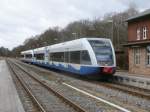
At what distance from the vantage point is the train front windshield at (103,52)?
26.2 metres

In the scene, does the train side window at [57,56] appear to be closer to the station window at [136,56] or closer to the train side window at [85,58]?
the train side window at [85,58]

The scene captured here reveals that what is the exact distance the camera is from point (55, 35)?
462ft

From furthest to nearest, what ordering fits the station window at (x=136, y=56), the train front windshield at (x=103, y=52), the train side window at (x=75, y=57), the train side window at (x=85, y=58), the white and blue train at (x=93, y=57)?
the station window at (x=136, y=56) < the train side window at (x=75, y=57) < the train side window at (x=85, y=58) < the train front windshield at (x=103, y=52) < the white and blue train at (x=93, y=57)

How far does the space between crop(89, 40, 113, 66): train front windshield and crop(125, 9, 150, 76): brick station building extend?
12.0 metres

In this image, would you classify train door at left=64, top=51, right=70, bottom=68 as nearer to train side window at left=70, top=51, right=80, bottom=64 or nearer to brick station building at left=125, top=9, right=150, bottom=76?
train side window at left=70, top=51, right=80, bottom=64

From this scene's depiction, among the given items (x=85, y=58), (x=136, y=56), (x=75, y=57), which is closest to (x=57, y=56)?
(x=75, y=57)

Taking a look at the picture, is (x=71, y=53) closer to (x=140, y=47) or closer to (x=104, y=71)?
(x=104, y=71)

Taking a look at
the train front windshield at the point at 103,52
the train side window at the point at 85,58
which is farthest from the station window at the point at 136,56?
the train side window at the point at 85,58

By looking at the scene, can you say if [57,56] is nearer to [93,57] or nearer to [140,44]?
[140,44]

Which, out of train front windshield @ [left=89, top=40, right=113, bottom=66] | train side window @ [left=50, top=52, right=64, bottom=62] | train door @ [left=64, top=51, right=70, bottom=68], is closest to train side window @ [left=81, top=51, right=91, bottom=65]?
train front windshield @ [left=89, top=40, right=113, bottom=66]

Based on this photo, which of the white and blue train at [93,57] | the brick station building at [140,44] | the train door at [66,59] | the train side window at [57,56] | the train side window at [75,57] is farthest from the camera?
the brick station building at [140,44]

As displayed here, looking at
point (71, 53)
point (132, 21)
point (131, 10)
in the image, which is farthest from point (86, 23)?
point (71, 53)

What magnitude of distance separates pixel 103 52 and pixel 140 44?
47.8ft

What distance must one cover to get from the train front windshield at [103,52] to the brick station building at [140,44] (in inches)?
473
